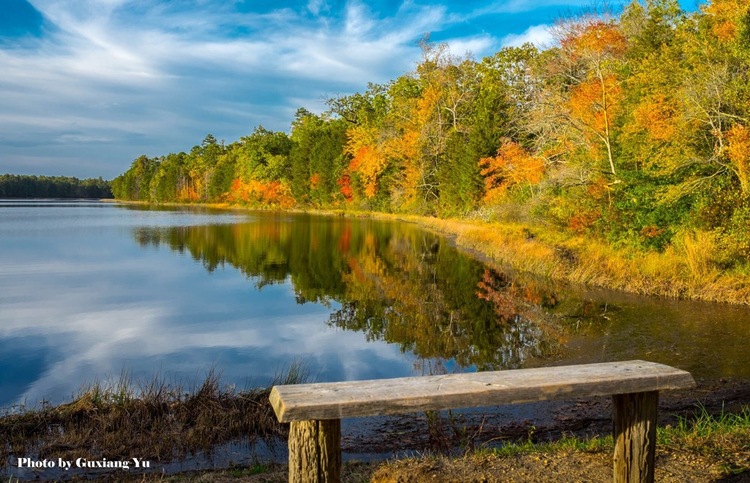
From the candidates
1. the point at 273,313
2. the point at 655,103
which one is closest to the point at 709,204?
the point at 655,103

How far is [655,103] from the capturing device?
17.6 metres

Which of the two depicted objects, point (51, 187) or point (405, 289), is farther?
point (51, 187)

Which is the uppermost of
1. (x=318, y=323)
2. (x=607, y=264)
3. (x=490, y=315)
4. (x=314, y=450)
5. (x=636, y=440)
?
(x=314, y=450)

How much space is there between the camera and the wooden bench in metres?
3.60

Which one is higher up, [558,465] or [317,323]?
[558,465]

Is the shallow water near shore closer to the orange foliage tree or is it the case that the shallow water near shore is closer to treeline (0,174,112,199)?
the orange foliage tree

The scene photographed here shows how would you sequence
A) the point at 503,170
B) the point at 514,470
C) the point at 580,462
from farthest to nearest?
the point at 503,170
the point at 580,462
the point at 514,470

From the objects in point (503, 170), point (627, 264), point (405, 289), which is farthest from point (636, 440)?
point (503, 170)

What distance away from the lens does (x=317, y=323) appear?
14453 millimetres

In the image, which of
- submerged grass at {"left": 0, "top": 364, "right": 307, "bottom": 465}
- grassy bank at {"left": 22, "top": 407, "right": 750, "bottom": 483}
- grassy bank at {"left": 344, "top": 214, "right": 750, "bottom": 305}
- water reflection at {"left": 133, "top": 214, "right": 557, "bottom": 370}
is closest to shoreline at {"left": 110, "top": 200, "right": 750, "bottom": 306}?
grassy bank at {"left": 344, "top": 214, "right": 750, "bottom": 305}

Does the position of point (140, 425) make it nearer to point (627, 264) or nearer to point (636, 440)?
point (636, 440)

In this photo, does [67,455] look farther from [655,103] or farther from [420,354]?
[655,103]

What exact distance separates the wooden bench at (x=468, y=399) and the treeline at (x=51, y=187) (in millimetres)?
188255

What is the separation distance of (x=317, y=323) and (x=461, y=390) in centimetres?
1092
